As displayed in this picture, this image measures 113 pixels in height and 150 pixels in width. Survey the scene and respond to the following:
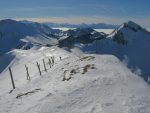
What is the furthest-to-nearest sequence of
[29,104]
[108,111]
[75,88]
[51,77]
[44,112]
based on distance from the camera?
Answer: [51,77], [75,88], [29,104], [44,112], [108,111]

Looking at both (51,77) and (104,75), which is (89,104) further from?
(51,77)

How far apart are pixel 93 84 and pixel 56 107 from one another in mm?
6139

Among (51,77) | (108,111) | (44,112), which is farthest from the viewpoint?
(51,77)

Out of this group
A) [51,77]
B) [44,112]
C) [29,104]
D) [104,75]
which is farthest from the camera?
[51,77]

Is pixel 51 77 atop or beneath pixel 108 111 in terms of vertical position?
beneath

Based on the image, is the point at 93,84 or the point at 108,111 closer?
the point at 108,111

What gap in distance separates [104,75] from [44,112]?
10935mm

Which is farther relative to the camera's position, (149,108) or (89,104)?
(89,104)

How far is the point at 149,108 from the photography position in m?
22.0

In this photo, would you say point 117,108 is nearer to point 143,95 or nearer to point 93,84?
point 143,95

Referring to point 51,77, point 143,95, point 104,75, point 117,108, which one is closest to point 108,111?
point 117,108

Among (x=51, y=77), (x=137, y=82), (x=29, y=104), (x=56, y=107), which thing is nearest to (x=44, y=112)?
(x=56, y=107)

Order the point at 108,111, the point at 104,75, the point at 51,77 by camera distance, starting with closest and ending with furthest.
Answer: the point at 108,111, the point at 104,75, the point at 51,77

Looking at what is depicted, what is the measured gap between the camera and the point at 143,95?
2480 cm
